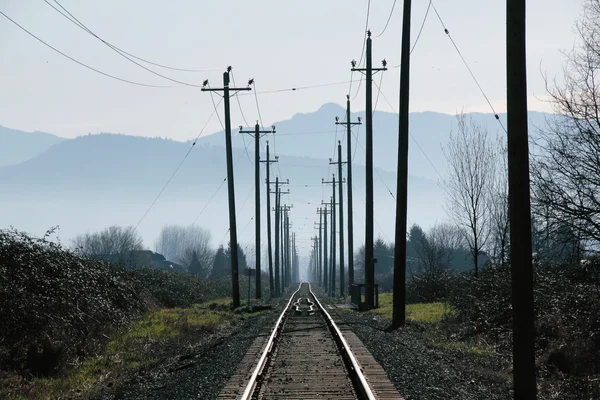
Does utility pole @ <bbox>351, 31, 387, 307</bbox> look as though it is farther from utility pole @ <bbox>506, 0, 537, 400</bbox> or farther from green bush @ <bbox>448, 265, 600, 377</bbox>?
utility pole @ <bbox>506, 0, 537, 400</bbox>

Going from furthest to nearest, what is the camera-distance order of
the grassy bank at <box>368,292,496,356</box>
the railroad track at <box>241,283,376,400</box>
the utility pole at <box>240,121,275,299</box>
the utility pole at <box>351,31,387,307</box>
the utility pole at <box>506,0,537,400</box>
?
the utility pole at <box>240,121,275,299</box>, the utility pole at <box>351,31,387,307</box>, the grassy bank at <box>368,292,496,356</box>, the railroad track at <box>241,283,376,400</box>, the utility pole at <box>506,0,537,400</box>

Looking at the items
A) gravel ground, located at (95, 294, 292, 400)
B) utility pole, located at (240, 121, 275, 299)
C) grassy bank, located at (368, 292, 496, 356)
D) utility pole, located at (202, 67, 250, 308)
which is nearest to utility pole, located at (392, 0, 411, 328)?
grassy bank, located at (368, 292, 496, 356)

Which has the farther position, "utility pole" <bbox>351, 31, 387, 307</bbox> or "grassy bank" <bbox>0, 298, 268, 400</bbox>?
"utility pole" <bbox>351, 31, 387, 307</bbox>

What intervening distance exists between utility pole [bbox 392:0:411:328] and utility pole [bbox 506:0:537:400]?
43.2 ft

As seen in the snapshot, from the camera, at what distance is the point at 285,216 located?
10606 cm

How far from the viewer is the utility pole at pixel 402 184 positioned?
2472cm

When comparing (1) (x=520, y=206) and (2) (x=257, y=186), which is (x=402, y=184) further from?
(2) (x=257, y=186)

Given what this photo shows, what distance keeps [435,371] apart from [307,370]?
94.3 inches

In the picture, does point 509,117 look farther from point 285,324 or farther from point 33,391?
point 285,324

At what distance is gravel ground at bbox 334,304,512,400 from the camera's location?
11984 millimetres

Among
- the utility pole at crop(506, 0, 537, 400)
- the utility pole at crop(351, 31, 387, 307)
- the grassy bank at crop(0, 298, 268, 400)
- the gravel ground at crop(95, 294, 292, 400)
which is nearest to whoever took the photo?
the utility pole at crop(506, 0, 537, 400)

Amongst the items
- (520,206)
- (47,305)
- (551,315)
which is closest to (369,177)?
(551,315)

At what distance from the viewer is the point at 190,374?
47.0ft

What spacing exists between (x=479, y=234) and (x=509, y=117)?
2503cm
